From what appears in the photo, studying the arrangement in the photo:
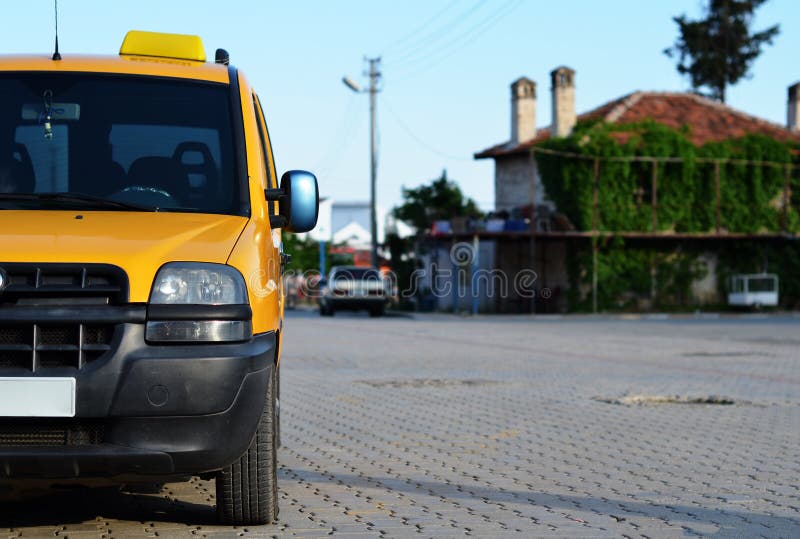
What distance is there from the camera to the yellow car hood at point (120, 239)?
16.6 feet

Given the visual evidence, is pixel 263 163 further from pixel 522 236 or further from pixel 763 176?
pixel 763 176

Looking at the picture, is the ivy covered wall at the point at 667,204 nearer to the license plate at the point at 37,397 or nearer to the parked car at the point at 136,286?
the parked car at the point at 136,286

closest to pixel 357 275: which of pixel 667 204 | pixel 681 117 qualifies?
pixel 667 204

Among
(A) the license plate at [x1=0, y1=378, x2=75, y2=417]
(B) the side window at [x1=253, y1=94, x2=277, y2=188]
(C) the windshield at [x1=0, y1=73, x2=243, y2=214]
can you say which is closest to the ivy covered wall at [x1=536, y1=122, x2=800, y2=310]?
(B) the side window at [x1=253, y1=94, x2=277, y2=188]

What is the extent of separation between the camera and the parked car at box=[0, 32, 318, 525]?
195 inches

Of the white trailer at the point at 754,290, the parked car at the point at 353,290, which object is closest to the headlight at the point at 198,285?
the parked car at the point at 353,290

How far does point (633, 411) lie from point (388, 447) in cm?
359

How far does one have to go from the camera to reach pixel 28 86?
622 cm

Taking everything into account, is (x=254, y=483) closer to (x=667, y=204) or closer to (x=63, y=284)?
(x=63, y=284)

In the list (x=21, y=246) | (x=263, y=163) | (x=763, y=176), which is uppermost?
(x=763, y=176)

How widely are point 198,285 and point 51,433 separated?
819 millimetres

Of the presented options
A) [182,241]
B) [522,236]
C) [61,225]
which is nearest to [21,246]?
[61,225]

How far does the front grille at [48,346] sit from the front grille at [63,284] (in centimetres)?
10

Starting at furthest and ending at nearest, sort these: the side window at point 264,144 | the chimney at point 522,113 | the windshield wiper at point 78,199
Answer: the chimney at point 522,113 → the side window at point 264,144 → the windshield wiper at point 78,199
